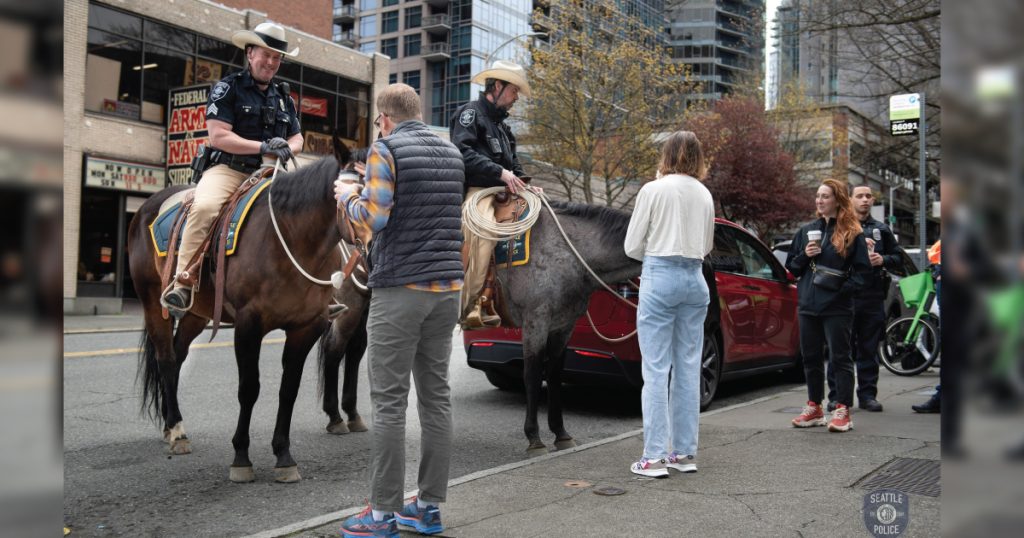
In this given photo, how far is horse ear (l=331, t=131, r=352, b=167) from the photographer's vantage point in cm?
500

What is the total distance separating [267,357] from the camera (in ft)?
37.9

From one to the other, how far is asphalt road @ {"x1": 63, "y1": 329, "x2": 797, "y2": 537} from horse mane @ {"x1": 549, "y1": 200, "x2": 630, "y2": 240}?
178 cm

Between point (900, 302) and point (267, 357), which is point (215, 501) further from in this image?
point (900, 302)

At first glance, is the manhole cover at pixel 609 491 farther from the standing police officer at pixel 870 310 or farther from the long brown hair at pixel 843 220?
the standing police officer at pixel 870 310

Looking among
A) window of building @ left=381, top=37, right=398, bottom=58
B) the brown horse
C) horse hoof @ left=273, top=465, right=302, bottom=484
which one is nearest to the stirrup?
the brown horse

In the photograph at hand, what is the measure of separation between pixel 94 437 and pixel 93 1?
62.4 feet

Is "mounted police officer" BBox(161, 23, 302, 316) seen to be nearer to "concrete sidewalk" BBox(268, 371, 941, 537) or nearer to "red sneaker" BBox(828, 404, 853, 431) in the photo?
"concrete sidewalk" BBox(268, 371, 941, 537)

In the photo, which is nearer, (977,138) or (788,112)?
(977,138)

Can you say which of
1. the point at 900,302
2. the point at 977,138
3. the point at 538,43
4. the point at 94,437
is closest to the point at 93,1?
the point at 538,43

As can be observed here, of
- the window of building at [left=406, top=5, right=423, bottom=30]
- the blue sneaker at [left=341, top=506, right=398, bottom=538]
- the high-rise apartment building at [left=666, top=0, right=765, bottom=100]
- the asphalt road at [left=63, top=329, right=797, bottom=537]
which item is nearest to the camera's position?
the blue sneaker at [left=341, top=506, right=398, bottom=538]

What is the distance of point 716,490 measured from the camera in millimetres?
4891

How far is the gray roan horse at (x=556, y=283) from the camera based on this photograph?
6289mm

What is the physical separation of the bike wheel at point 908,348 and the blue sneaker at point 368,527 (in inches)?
373

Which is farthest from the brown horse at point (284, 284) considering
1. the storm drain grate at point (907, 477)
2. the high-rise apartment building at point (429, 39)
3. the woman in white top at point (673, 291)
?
the high-rise apartment building at point (429, 39)
